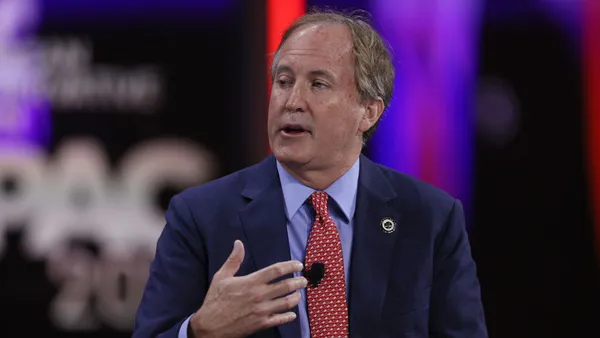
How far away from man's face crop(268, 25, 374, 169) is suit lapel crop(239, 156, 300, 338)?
0.09m

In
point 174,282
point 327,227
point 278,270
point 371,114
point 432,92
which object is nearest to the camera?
point 278,270

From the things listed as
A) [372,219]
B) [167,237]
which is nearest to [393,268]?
[372,219]

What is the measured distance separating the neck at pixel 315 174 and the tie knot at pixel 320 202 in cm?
4

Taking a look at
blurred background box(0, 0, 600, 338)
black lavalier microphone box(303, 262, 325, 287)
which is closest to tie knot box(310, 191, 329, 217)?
black lavalier microphone box(303, 262, 325, 287)

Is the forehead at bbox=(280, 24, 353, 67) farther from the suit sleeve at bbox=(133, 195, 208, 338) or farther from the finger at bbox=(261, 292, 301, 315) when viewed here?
the finger at bbox=(261, 292, 301, 315)

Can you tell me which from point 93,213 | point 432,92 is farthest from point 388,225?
point 93,213

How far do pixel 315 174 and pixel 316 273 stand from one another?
275 mm

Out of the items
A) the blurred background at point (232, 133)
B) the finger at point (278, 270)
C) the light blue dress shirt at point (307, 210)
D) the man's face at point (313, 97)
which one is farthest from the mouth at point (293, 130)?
the blurred background at point (232, 133)

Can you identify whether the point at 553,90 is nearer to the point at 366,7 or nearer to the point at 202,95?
the point at 366,7

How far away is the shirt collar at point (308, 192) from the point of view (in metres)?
2.24

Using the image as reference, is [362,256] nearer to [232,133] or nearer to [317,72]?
[317,72]

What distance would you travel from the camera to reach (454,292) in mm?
2197

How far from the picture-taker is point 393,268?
2.21 m

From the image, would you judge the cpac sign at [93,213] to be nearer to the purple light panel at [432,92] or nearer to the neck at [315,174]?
the purple light panel at [432,92]
